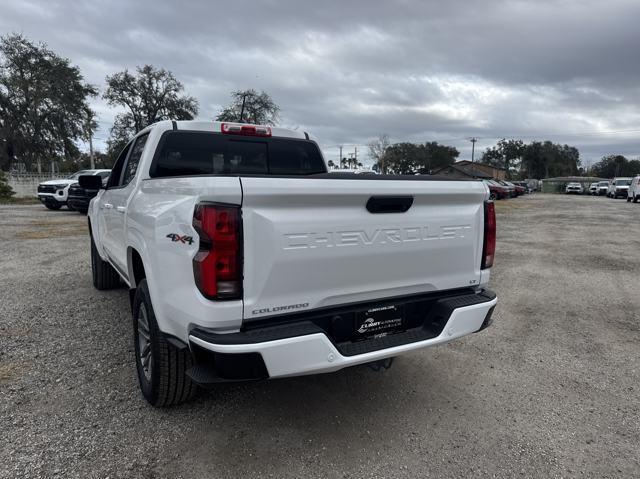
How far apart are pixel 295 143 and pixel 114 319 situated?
2.75m

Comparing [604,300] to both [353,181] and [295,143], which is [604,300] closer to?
[295,143]

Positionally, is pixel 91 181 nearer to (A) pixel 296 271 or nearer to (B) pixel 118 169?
(B) pixel 118 169

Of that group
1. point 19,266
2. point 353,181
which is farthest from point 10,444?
point 19,266

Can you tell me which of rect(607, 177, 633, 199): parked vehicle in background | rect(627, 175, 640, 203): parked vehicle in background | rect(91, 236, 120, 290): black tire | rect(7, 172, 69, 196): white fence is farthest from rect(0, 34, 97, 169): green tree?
rect(607, 177, 633, 199): parked vehicle in background

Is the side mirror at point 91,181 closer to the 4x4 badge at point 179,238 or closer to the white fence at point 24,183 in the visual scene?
the 4x4 badge at point 179,238

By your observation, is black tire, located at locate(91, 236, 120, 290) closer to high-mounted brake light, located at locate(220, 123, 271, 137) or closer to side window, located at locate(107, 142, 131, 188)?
side window, located at locate(107, 142, 131, 188)

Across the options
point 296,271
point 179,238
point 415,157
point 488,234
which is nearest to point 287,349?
point 296,271

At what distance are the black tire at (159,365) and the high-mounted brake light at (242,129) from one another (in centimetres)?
167

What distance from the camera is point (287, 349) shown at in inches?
87.8

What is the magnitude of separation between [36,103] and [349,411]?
123 feet

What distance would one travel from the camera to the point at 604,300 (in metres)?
5.88

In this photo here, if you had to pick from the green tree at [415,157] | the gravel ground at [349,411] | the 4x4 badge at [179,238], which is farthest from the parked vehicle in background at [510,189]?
the green tree at [415,157]

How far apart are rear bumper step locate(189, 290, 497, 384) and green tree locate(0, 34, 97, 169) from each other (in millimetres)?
37242

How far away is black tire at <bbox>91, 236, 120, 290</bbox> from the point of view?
19.1ft
